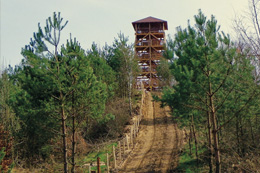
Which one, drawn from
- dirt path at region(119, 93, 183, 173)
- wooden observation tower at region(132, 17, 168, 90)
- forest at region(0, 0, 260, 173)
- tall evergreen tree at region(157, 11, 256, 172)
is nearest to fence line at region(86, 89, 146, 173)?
dirt path at region(119, 93, 183, 173)

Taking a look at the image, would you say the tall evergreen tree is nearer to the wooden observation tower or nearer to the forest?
the forest

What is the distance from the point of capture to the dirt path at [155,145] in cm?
1666

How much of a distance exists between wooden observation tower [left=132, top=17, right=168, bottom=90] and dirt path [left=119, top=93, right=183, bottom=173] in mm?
10748

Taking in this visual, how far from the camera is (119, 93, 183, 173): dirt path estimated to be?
16658 millimetres

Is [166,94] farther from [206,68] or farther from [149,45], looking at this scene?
[149,45]

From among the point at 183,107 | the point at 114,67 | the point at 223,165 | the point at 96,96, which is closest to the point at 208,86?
the point at 183,107

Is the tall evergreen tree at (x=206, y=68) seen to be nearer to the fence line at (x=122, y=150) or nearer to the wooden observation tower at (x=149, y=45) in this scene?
the fence line at (x=122, y=150)

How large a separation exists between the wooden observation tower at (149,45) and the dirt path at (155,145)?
10.7 meters

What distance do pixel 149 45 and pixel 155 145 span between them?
2361cm

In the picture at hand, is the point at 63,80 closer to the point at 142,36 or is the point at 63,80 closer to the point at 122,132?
the point at 122,132

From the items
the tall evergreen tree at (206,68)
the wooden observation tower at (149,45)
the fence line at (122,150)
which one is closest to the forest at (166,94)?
the tall evergreen tree at (206,68)

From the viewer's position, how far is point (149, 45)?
42000mm

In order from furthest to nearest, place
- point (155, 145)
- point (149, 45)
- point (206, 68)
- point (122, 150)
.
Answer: point (149, 45) < point (155, 145) < point (122, 150) < point (206, 68)

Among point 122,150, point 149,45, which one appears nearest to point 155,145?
point 122,150
